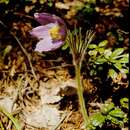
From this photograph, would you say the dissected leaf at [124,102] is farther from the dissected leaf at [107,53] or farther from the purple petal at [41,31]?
the purple petal at [41,31]

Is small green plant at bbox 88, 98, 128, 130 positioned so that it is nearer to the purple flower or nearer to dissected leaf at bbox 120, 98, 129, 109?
dissected leaf at bbox 120, 98, 129, 109

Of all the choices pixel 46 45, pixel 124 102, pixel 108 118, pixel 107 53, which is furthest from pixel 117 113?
pixel 46 45

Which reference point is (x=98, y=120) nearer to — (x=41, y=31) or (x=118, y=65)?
(x=118, y=65)

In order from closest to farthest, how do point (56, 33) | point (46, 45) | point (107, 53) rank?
point (56, 33)
point (46, 45)
point (107, 53)

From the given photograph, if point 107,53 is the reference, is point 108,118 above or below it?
below

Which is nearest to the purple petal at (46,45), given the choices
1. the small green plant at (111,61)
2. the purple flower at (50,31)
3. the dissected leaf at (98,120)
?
the purple flower at (50,31)

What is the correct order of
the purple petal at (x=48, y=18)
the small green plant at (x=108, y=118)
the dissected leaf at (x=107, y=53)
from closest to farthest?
the purple petal at (x=48, y=18) → the small green plant at (x=108, y=118) → the dissected leaf at (x=107, y=53)
